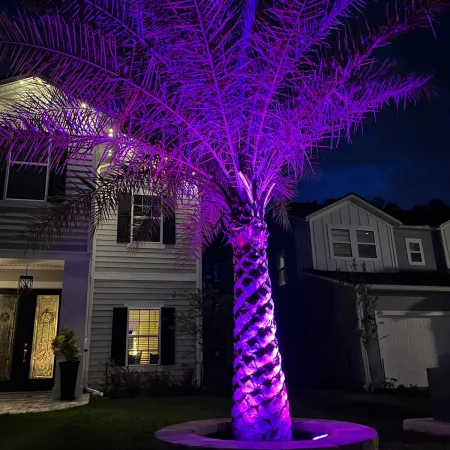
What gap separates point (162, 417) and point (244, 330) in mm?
3737

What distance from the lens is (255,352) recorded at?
423 cm

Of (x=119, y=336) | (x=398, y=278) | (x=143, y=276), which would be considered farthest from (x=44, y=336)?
(x=398, y=278)

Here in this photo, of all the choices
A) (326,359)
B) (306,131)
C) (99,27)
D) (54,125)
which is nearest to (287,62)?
(306,131)

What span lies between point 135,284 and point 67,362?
127 inches

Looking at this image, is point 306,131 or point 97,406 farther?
point 97,406

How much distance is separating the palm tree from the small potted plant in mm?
5170

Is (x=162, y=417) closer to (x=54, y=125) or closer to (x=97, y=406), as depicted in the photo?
(x=97, y=406)

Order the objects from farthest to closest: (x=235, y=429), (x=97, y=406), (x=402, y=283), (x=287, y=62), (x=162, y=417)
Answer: (x=402, y=283)
(x=97, y=406)
(x=162, y=417)
(x=287, y=62)
(x=235, y=429)

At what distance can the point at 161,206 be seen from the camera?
21.0 ft

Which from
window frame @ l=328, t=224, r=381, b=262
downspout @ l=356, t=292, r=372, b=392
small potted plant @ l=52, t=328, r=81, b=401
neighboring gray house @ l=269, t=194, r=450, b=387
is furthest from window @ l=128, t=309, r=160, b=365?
window frame @ l=328, t=224, r=381, b=262

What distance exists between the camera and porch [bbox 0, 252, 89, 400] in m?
9.72

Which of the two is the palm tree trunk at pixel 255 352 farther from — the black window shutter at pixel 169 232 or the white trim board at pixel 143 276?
the black window shutter at pixel 169 232

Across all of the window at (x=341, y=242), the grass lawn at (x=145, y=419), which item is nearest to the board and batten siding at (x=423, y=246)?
the window at (x=341, y=242)

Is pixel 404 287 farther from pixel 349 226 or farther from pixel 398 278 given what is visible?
pixel 349 226
